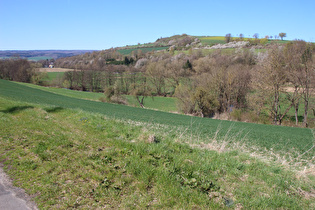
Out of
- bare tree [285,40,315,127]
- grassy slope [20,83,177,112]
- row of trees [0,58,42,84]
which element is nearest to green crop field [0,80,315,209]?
bare tree [285,40,315,127]

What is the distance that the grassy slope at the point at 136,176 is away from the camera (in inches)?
149

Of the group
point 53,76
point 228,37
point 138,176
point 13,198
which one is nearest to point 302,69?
point 138,176

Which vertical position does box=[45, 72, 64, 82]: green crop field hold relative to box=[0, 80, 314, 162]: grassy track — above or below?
above

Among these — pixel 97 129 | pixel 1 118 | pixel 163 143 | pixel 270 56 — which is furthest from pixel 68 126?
pixel 270 56

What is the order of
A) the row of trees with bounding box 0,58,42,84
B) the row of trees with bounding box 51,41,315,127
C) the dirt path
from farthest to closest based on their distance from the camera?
the row of trees with bounding box 0,58,42,84 → the row of trees with bounding box 51,41,315,127 → the dirt path

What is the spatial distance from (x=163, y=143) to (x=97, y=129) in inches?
112

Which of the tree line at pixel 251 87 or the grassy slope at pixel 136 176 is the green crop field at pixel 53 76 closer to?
the tree line at pixel 251 87

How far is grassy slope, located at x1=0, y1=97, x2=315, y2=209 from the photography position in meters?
3.79

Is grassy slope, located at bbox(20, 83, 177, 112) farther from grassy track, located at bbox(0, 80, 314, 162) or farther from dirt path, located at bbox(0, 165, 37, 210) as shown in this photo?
dirt path, located at bbox(0, 165, 37, 210)

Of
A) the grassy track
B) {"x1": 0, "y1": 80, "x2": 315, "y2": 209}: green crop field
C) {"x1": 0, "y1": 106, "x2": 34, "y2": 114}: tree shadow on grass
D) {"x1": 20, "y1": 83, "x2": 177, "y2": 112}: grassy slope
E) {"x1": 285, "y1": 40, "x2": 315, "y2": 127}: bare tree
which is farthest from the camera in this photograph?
{"x1": 20, "y1": 83, "x2": 177, "y2": 112}: grassy slope

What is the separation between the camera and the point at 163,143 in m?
6.54

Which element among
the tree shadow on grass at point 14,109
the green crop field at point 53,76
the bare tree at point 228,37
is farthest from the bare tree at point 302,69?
the bare tree at point 228,37

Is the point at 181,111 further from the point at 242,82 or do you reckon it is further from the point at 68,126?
the point at 68,126

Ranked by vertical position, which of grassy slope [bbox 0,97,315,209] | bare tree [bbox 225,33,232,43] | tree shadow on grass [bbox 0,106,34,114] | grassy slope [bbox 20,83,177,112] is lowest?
grassy slope [bbox 20,83,177,112]
